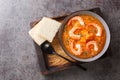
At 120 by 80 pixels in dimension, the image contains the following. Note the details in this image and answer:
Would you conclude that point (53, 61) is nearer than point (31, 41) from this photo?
Yes

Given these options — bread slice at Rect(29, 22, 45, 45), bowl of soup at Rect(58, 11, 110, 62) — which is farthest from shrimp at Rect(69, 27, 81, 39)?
bread slice at Rect(29, 22, 45, 45)

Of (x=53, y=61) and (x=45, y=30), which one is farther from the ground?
(x=45, y=30)

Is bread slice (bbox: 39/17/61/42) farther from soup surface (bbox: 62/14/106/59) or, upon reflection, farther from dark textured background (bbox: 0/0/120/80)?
dark textured background (bbox: 0/0/120/80)

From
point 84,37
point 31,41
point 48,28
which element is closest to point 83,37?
point 84,37

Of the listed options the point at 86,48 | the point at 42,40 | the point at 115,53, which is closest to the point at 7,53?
the point at 42,40

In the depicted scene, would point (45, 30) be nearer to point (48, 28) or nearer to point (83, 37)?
point (48, 28)

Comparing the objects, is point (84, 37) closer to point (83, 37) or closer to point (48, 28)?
point (83, 37)

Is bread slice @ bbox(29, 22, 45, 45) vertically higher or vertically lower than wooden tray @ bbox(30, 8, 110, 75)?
higher

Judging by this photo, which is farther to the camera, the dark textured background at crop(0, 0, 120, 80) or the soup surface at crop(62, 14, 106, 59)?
the dark textured background at crop(0, 0, 120, 80)
